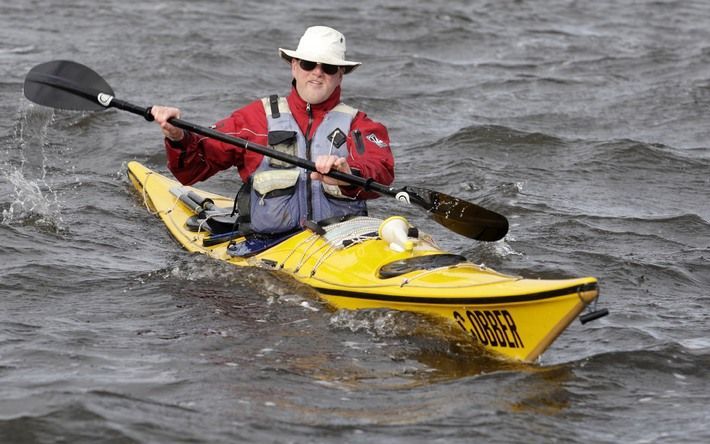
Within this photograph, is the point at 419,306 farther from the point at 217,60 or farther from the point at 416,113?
the point at 217,60

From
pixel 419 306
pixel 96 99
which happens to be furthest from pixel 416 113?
pixel 419 306

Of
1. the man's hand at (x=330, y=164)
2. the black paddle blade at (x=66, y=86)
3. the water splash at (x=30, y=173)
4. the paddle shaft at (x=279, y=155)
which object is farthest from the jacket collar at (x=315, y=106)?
the water splash at (x=30, y=173)

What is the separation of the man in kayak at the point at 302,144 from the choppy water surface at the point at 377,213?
Result: 0.49 metres

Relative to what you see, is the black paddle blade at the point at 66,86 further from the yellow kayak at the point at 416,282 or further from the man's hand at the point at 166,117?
the yellow kayak at the point at 416,282

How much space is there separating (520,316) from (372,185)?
4.37 feet

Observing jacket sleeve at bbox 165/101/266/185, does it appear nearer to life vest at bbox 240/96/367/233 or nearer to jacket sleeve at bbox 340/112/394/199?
life vest at bbox 240/96/367/233

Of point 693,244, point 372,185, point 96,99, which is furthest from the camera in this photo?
point 693,244

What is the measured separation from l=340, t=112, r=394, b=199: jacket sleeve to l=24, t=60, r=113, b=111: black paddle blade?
165cm

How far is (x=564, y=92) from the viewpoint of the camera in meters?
13.9

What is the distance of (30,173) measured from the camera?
32.3 feet

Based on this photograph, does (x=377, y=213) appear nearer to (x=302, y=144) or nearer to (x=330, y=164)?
(x=302, y=144)

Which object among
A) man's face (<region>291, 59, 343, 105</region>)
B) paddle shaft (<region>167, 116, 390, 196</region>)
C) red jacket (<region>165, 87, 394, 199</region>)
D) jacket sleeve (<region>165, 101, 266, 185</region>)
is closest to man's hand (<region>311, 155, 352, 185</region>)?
paddle shaft (<region>167, 116, 390, 196</region>)

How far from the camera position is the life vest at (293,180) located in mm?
6934

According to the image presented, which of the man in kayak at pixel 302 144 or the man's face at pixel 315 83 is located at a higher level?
the man's face at pixel 315 83
